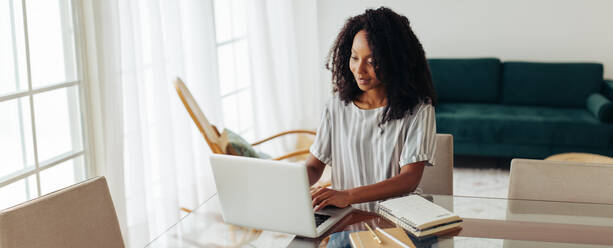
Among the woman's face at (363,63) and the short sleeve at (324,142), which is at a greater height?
the woman's face at (363,63)

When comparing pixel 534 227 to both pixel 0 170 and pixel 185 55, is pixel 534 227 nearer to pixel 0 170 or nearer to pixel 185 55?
pixel 0 170

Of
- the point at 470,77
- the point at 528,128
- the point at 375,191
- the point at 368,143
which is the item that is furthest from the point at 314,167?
the point at 470,77

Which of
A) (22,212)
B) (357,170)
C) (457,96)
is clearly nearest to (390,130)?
(357,170)

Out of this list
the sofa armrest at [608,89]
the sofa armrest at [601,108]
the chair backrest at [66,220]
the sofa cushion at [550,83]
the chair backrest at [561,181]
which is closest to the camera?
the chair backrest at [66,220]

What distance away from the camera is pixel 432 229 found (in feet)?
5.32

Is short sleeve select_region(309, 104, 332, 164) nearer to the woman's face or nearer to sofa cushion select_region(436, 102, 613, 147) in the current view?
the woman's face

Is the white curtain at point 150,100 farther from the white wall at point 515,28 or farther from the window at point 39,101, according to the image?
the white wall at point 515,28

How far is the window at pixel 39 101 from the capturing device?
2.22 meters

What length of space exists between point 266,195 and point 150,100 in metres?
1.70

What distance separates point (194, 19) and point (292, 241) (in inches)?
83.6

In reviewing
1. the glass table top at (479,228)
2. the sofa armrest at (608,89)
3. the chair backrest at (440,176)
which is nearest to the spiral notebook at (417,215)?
the glass table top at (479,228)

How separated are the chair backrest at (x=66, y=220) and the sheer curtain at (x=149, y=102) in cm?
91

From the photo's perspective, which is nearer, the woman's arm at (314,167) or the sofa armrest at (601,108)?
the woman's arm at (314,167)

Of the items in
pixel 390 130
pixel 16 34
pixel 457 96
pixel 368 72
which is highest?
pixel 16 34
